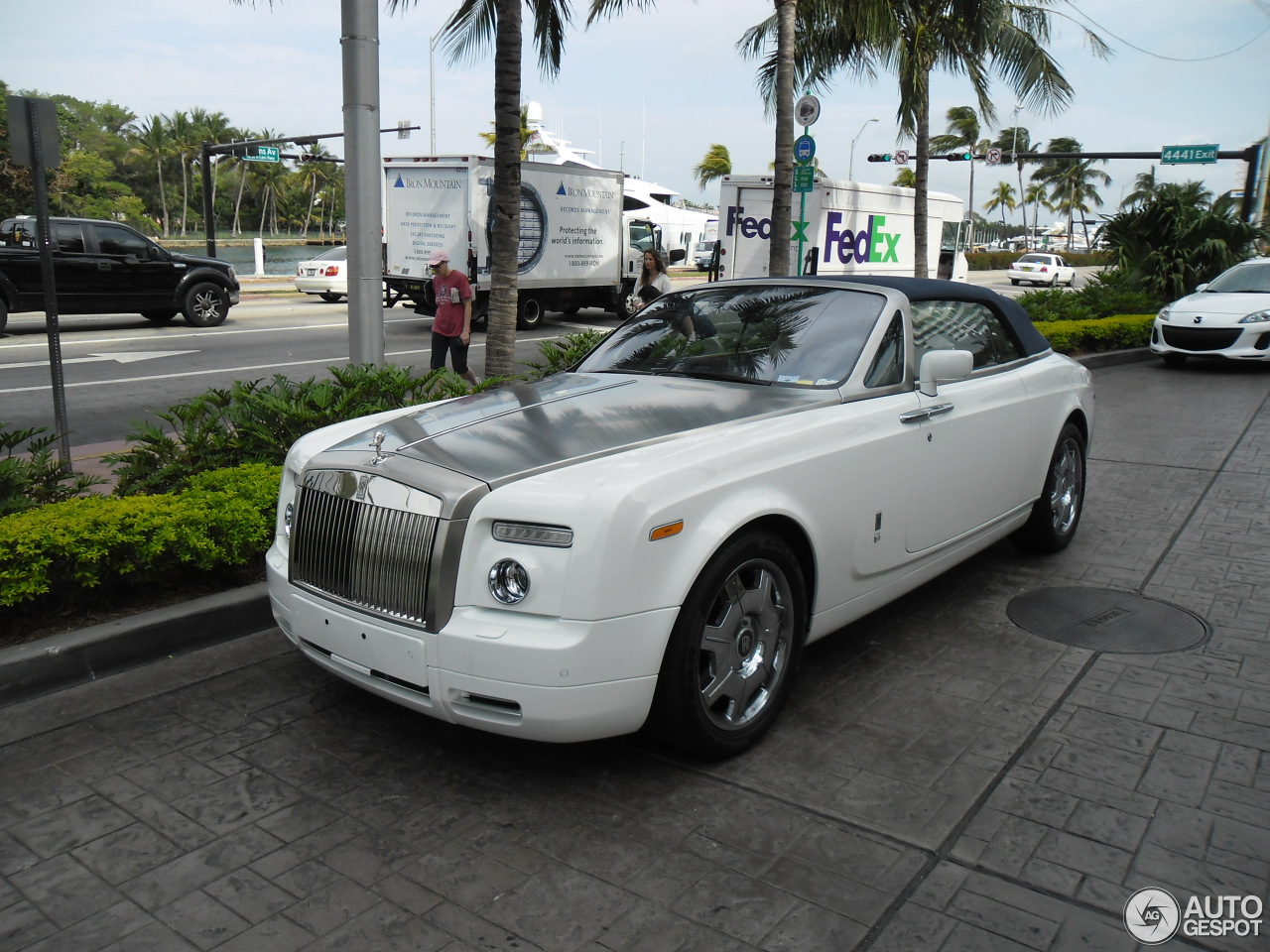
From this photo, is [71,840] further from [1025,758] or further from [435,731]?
[1025,758]

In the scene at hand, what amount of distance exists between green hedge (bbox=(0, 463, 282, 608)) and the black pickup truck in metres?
14.2

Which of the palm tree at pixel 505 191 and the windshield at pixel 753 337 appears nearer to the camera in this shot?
the windshield at pixel 753 337

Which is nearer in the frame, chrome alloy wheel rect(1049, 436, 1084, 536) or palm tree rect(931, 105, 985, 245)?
chrome alloy wheel rect(1049, 436, 1084, 536)

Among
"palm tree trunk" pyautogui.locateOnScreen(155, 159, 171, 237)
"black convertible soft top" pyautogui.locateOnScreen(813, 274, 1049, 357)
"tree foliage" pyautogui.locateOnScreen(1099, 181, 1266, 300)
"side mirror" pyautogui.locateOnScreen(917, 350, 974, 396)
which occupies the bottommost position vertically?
"side mirror" pyautogui.locateOnScreen(917, 350, 974, 396)

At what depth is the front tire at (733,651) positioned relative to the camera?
11.2ft

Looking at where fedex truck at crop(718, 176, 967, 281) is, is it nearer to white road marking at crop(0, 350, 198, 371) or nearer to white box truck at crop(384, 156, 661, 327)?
white box truck at crop(384, 156, 661, 327)

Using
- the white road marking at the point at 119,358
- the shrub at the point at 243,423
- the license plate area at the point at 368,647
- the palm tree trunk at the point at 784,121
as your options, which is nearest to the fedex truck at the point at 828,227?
the palm tree trunk at the point at 784,121

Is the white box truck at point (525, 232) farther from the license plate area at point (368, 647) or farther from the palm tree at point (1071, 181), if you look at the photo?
the palm tree at point (1071, 181)

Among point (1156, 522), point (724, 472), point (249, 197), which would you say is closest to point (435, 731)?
point (724, 472)

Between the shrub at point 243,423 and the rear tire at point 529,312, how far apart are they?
14.3m

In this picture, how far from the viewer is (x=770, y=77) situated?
65.0 ft

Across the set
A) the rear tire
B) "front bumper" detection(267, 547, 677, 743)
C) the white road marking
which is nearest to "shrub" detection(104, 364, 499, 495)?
"front bumper" detection(267, 547, 677, 743)

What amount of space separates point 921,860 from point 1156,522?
4.77m

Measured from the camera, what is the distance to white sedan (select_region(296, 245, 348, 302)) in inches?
1014
